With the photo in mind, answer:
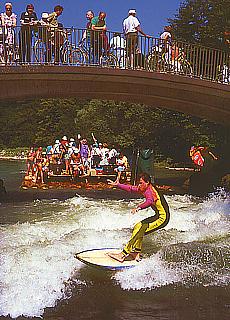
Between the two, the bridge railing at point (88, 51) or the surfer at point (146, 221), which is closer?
the surfer at point (146, 221)

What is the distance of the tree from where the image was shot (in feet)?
83.9

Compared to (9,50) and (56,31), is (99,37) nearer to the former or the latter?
(56,31)

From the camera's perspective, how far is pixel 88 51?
14.9 meters

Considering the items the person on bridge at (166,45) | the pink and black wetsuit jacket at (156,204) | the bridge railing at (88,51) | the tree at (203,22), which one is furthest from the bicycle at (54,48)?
the tree at (203,22)

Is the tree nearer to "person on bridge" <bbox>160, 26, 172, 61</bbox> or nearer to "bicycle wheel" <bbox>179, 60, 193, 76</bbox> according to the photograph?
"bicycle wheel" <bbox>179, 60, 193, 76</bbox>

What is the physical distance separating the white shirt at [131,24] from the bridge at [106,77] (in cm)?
40

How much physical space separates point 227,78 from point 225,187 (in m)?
6.90

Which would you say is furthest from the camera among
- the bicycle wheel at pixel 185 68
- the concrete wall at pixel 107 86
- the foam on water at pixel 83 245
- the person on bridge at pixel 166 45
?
the bicycle wheel at pixel 185 68

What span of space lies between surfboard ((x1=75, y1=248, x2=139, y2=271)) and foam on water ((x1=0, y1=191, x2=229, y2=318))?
0.40 metres

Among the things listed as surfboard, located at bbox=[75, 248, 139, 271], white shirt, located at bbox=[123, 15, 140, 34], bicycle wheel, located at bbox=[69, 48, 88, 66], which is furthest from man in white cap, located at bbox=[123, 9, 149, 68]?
surfboard, located at bbox=[75, 248, 139, 271]

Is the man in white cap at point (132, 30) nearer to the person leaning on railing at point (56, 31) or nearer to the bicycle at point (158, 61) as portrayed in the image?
the bicycle at point (158, 61)

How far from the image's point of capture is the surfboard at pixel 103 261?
9.38 meters

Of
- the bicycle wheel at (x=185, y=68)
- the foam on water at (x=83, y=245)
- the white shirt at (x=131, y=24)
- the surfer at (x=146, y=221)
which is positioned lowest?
the foam on water at (x=83, y=245)

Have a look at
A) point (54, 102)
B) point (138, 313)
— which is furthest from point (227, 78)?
point (54, 102)
